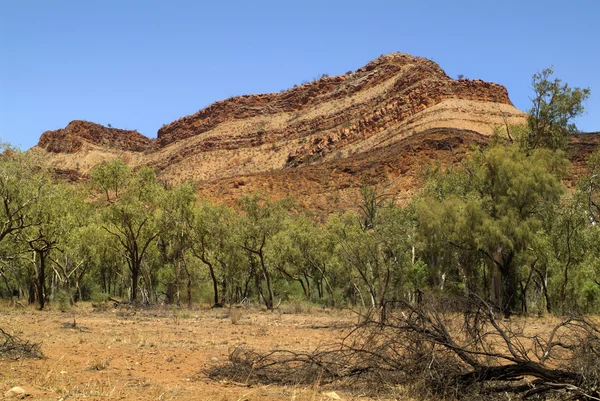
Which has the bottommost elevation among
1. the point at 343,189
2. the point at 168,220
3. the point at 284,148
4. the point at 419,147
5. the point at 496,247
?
the point at 496,247

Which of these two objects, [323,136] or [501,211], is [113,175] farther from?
[323,136]

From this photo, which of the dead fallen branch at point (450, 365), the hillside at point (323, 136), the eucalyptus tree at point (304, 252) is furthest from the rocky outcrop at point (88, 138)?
the dead fallen branch at point (450, 365)

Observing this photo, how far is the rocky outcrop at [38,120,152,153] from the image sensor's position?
13562cm

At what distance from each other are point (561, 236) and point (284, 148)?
7899 cm

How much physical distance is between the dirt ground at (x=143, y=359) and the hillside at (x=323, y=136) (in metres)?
29.4

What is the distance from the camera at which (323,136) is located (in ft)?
314

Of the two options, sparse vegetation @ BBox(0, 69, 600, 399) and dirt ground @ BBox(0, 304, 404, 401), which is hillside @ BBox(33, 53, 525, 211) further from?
dirt ground @ BBox(0, 304, 404, 401)

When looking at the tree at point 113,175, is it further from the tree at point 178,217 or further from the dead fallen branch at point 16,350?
the dead fallen branch at point 16,350

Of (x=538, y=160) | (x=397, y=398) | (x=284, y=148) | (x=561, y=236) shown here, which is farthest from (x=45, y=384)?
(x=284, y=148)

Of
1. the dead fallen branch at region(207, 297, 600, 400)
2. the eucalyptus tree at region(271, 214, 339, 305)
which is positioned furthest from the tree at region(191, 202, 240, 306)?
the dead fallen branch at region(207, 297, 600, 400)

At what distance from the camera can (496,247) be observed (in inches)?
968

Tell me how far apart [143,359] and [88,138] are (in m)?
140

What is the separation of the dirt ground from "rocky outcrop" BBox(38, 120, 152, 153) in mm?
125187

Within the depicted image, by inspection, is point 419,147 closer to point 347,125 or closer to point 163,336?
point 347,125
